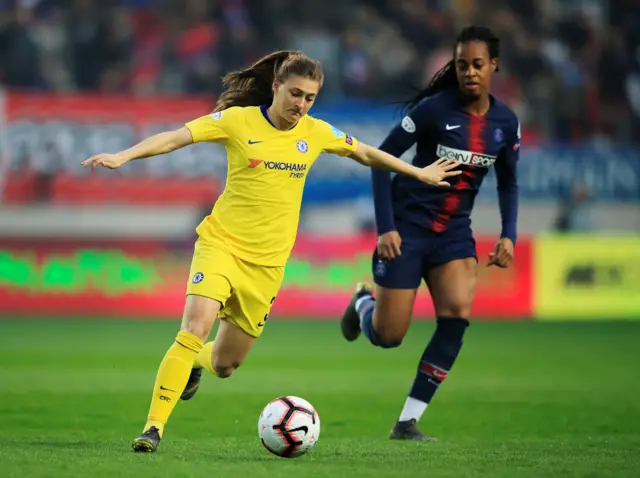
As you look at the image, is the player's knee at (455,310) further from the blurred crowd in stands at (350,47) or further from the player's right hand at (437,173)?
the blurred crowd in stands at (350,47)

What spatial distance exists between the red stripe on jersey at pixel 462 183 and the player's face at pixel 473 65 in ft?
0.71

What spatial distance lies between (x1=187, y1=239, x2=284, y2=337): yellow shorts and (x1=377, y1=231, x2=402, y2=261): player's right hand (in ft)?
3.41

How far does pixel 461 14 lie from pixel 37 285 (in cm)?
951

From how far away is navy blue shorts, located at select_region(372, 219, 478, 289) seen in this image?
7.85 meters

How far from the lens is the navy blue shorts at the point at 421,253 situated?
7.85 metres

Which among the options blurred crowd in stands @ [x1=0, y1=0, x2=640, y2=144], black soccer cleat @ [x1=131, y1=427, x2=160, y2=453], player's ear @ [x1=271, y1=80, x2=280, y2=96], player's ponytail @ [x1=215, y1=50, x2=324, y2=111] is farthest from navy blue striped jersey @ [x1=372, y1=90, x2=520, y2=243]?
blurred crowd in stands @ [x1=0, y1=0, x2=640, y2=144]

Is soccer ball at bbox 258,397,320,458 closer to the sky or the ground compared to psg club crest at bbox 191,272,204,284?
closer to the ground

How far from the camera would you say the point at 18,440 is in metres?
7.12

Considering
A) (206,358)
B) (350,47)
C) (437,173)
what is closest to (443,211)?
(437,173)

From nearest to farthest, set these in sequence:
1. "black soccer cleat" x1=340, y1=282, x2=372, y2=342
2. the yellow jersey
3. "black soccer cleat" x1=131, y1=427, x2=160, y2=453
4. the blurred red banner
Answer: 1. "black soccer cleat" x1=131, y1=427, x2=160, y2=453
2. the yellow jersey
3. "black soccer cleat" x1=340, y1=282, x2=372, y2=342
4. the blurred red banner

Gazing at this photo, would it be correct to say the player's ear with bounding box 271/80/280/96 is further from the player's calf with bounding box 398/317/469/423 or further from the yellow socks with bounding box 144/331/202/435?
the player's calf with bounding box 398/317/469/423

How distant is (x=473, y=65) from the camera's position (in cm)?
762

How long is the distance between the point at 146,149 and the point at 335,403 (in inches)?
172

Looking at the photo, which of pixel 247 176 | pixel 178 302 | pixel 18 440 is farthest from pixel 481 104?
pixel 178 302
